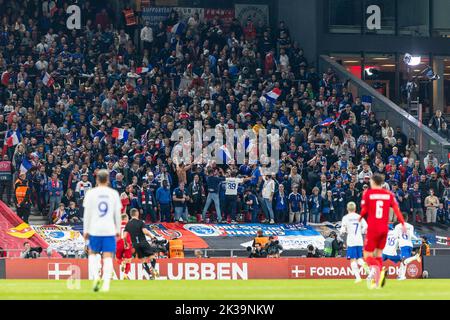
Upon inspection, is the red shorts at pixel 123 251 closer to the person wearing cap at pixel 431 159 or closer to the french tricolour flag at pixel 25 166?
the french tricolour flag at pixel 25 166

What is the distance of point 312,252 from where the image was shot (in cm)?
3997

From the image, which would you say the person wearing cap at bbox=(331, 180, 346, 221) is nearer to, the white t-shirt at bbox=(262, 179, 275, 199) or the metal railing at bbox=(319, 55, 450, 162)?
the white t-shirt at bbox=(262, 179, 275, 199)

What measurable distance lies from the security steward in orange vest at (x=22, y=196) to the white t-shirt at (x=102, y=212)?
19984mm

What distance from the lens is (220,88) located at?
47.6 metres

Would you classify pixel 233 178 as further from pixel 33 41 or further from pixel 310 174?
pixel 33 41

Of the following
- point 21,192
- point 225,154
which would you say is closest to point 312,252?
point 225,154

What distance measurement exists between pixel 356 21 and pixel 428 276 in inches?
848

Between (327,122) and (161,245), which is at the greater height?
(327,122)

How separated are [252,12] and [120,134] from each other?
15.9 metres

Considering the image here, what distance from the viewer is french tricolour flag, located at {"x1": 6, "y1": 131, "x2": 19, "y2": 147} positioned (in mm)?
40875

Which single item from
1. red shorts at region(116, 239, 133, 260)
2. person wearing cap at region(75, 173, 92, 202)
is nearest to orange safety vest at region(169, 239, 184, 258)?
person wearing cap at region(75, 173, 92, 202)

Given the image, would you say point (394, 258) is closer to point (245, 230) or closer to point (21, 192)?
point (245, 230)

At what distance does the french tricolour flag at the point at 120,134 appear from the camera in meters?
43.0

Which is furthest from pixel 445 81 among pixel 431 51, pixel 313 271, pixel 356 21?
pixel 313 271
